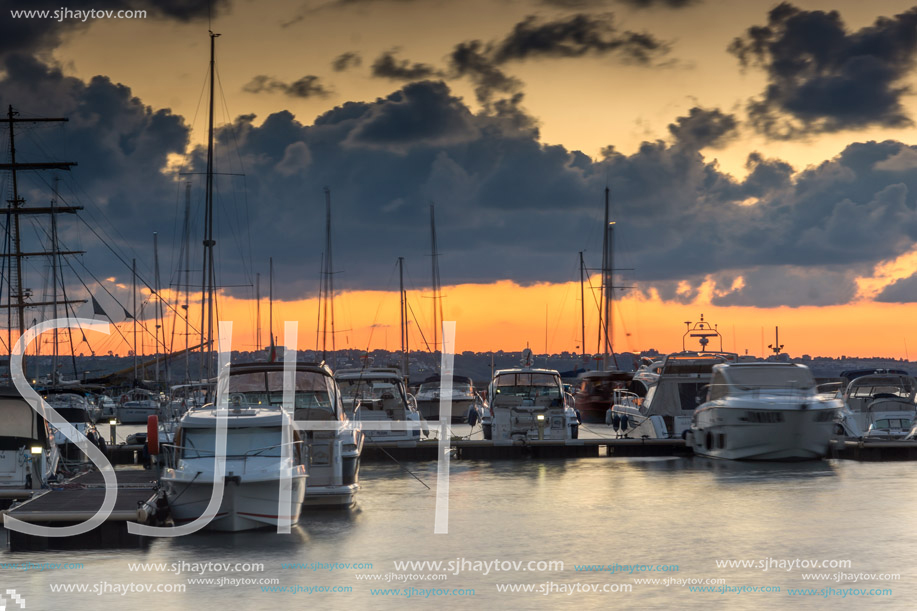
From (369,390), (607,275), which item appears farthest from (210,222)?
(607,275)

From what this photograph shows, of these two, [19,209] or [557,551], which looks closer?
[557,551]

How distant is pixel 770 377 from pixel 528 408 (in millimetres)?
8248

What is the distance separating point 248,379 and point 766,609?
51.6ft

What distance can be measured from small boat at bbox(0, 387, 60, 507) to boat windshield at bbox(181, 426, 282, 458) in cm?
471

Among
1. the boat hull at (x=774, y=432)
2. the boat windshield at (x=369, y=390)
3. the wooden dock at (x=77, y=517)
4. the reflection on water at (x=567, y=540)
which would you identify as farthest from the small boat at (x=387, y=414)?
the wooden dock at (x=77, y=517)

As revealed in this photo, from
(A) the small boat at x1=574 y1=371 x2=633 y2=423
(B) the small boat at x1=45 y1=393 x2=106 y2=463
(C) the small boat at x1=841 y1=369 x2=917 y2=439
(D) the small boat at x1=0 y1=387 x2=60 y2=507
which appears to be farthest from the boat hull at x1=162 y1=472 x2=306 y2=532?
(A) the small boat at x1=574 y1=371 x2=633 y2=423

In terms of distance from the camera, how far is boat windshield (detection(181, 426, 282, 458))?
19734 millimetres

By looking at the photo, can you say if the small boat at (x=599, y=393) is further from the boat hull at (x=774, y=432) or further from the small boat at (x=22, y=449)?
the small boat at (x=22, y=449)

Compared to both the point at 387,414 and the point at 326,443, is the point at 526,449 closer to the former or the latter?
the point at 387,414

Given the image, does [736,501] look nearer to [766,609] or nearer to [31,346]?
[766,609]

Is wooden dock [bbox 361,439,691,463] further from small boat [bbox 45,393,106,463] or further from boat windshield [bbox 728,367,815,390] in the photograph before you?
small boat [bbox 45,393,106,463]

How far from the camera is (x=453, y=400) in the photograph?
2424 inches

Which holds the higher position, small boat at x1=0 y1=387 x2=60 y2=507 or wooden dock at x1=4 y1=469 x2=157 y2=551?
small boat at x1=0 y1=387 x2=60 y2=507

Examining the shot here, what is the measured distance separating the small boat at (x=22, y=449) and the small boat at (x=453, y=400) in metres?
35.9
